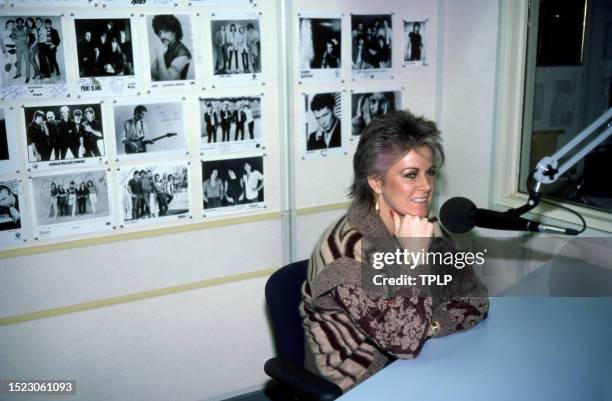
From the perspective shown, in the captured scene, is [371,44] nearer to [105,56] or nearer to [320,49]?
[320,49]

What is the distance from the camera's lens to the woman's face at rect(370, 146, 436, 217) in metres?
1.94

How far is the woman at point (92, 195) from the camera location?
2180mm

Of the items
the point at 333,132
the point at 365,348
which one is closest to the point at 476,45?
the point at 333,132

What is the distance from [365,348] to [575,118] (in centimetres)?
137

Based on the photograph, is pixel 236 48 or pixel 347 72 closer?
pixel 236 48

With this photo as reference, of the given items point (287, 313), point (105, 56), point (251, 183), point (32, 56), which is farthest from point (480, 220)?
point (32, 56)

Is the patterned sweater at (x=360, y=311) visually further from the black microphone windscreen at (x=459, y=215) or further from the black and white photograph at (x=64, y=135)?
the black and white photograph at (x=64, y=135)

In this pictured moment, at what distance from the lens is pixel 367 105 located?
2.69 metres

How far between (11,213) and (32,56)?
21.6 inches

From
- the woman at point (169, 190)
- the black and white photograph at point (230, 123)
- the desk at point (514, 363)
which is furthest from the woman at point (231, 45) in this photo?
the desk at point (514, 363)

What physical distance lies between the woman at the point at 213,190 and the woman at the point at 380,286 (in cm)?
67

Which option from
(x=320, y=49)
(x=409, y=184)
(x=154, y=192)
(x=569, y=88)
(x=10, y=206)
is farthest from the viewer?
(x=320, y=49)

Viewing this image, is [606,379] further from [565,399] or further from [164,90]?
[164,90]

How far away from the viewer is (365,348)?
177cm
